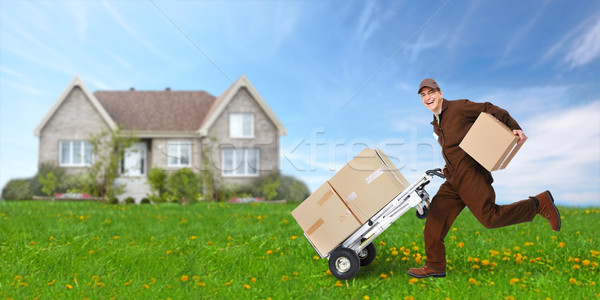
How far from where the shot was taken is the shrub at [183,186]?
18984 mm

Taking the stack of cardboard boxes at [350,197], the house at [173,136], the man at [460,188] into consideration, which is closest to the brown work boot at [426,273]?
the man at [460,188]

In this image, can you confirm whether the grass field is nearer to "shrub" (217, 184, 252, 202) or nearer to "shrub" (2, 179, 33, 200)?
"shrub" (217, 184, 252, 202)

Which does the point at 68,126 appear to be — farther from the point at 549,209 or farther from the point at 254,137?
the point at 549,209

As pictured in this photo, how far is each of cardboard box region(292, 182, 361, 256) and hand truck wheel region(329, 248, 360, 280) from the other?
100mm

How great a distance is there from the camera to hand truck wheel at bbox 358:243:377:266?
5.62 metres

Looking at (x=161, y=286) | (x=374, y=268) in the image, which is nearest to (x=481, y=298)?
(x=374, y=268)

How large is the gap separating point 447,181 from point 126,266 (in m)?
4.21

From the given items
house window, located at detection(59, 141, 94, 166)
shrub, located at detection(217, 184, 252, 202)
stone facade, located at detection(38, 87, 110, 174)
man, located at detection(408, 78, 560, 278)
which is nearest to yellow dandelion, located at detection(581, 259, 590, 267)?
man, located at detection(408, 78, 560, 278)

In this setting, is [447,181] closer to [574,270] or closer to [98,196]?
[574,270]

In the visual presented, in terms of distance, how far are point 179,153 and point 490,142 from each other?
1840 cm

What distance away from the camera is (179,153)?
2145cm

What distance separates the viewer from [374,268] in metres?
5.64

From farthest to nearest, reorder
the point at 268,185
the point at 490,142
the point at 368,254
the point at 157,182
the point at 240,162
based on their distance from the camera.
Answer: the point at 240,162
the point at 268,185
the point at 157,182
the point at 368,254
the point at 490,142

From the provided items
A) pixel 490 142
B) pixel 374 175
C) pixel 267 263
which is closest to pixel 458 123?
pixel 490 142
